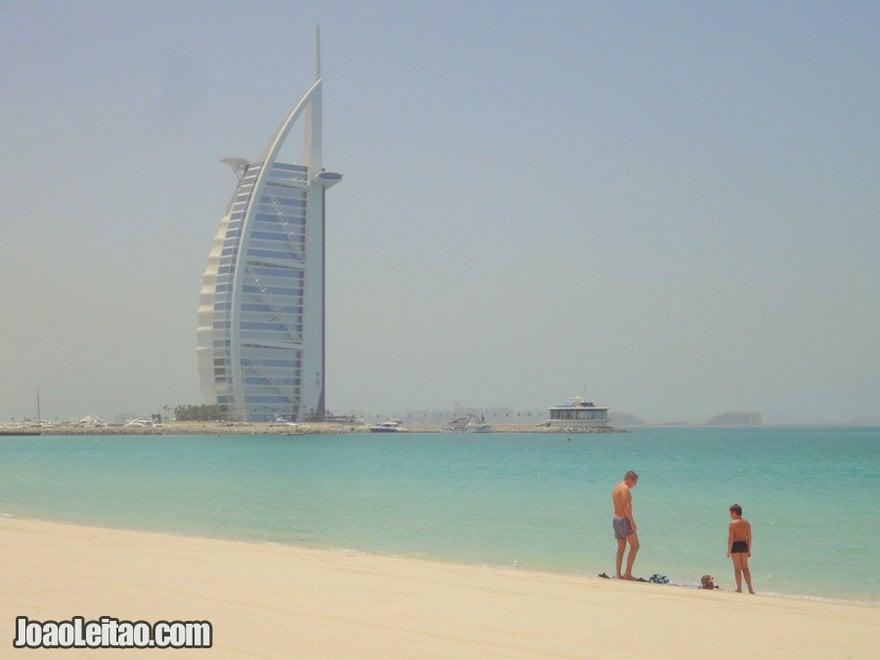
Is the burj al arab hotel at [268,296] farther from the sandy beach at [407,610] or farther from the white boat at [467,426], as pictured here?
the sandy beach at [407,610]

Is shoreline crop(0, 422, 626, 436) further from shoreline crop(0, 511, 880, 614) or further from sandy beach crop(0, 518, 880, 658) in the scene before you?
sandy beach crop(0, 518, 880, 658)

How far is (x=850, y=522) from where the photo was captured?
74.2 feet

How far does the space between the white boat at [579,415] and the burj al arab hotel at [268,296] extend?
32.5 metres

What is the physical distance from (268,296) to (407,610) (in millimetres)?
101365

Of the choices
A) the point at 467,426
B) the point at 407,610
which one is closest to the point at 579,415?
the point at 467,426

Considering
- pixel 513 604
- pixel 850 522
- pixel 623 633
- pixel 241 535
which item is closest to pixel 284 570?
pixel 513 604

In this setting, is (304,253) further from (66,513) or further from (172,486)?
(66,513)

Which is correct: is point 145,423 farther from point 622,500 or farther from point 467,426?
point 622,500

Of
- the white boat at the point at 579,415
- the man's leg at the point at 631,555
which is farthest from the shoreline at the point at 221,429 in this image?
the man's leg at the point at 631,555

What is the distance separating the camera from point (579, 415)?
128625 millimetres

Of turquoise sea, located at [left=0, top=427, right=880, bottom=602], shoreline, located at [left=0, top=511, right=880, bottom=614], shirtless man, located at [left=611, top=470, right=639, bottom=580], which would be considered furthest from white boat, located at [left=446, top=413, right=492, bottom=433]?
shirtless man, located at [left=611, top=470, right=639, bottom=580]

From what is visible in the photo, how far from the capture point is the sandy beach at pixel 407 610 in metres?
8.00

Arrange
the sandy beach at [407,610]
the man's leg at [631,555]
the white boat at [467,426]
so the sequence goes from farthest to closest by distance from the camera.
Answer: the white boat at [467,426]
the man's leg at [631,555]
the sandy beach at [407,610]

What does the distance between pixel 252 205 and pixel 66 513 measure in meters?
86.3
